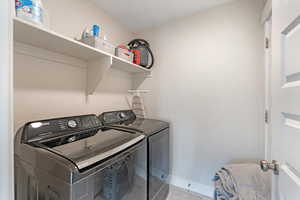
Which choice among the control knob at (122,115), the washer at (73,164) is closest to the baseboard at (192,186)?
the washer at (73,164)

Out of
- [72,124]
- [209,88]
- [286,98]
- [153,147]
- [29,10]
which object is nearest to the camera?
[286,98]

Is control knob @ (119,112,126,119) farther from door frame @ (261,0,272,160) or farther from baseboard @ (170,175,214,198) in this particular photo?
door frame @ (261,0,272,160)

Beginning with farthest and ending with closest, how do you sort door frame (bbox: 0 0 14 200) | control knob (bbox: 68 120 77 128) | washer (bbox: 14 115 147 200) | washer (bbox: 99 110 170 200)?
washer (bbox: 99 110 170 200), control knob (bbox: 68 120 77 128), washer (bbox: 14 115 147 200), door frame (bbox: 0 0 14 200)

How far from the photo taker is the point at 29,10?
33.4 inches

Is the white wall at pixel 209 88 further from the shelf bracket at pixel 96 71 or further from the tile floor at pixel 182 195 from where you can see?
the shelf bracket at pixel 96 71

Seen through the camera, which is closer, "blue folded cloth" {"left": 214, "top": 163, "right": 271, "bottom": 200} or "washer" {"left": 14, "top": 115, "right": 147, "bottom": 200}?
"washer" {"left": 14, "top": 115, "right": 147, "bottom": 200}

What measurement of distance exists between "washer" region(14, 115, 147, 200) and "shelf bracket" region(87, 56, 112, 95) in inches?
18.2

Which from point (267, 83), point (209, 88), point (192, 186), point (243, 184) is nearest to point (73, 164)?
point (243, 184)

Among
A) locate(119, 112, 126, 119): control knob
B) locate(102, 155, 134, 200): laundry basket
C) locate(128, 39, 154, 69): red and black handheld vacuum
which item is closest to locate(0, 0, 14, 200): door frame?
locate(102, 155, 134, 200): laundry basket

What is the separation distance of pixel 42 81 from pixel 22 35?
0.38 meters

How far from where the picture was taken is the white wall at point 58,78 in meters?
1.08

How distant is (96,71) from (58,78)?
0.37m

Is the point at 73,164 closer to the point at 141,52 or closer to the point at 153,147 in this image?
the point at 153,147

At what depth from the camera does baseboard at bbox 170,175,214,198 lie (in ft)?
5.94
